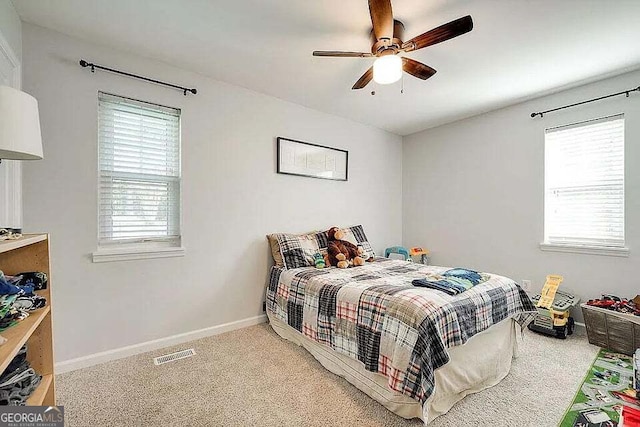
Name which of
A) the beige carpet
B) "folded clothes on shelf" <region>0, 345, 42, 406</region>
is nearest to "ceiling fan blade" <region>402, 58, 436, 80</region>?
Result: the beige carpet

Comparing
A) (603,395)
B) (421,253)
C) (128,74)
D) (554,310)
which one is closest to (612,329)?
(554,310)

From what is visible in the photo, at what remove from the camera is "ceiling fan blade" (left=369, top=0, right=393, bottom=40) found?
5.16ft

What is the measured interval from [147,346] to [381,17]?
3.03 metres

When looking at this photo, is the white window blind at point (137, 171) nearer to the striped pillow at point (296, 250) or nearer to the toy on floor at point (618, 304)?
the striped pillow at point (296, 250)

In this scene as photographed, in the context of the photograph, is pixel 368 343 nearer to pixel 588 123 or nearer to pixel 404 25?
pixel 404 25

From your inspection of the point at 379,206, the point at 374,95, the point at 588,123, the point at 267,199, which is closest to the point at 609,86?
the point at 588,123

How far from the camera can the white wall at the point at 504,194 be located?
2.70 metres

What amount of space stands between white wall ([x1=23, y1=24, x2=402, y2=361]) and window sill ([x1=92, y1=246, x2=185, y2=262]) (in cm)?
5

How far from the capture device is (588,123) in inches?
114

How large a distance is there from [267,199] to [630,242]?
11.6 feet

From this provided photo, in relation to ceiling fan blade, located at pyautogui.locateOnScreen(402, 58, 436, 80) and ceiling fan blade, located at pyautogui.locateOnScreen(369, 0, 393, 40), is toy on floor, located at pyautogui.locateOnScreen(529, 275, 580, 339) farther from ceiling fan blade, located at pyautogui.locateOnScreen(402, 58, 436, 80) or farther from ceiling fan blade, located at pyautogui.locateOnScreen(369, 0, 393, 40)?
ceiling fan blade, located at pyautogui.locateOnScreen(369, 0, 393, 40)

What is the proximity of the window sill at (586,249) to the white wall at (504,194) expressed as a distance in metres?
0.05

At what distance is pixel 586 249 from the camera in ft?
9.49

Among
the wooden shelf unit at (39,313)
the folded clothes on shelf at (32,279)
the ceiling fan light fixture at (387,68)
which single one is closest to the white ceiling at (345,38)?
the ceiling fan light fixture at (387,68)
